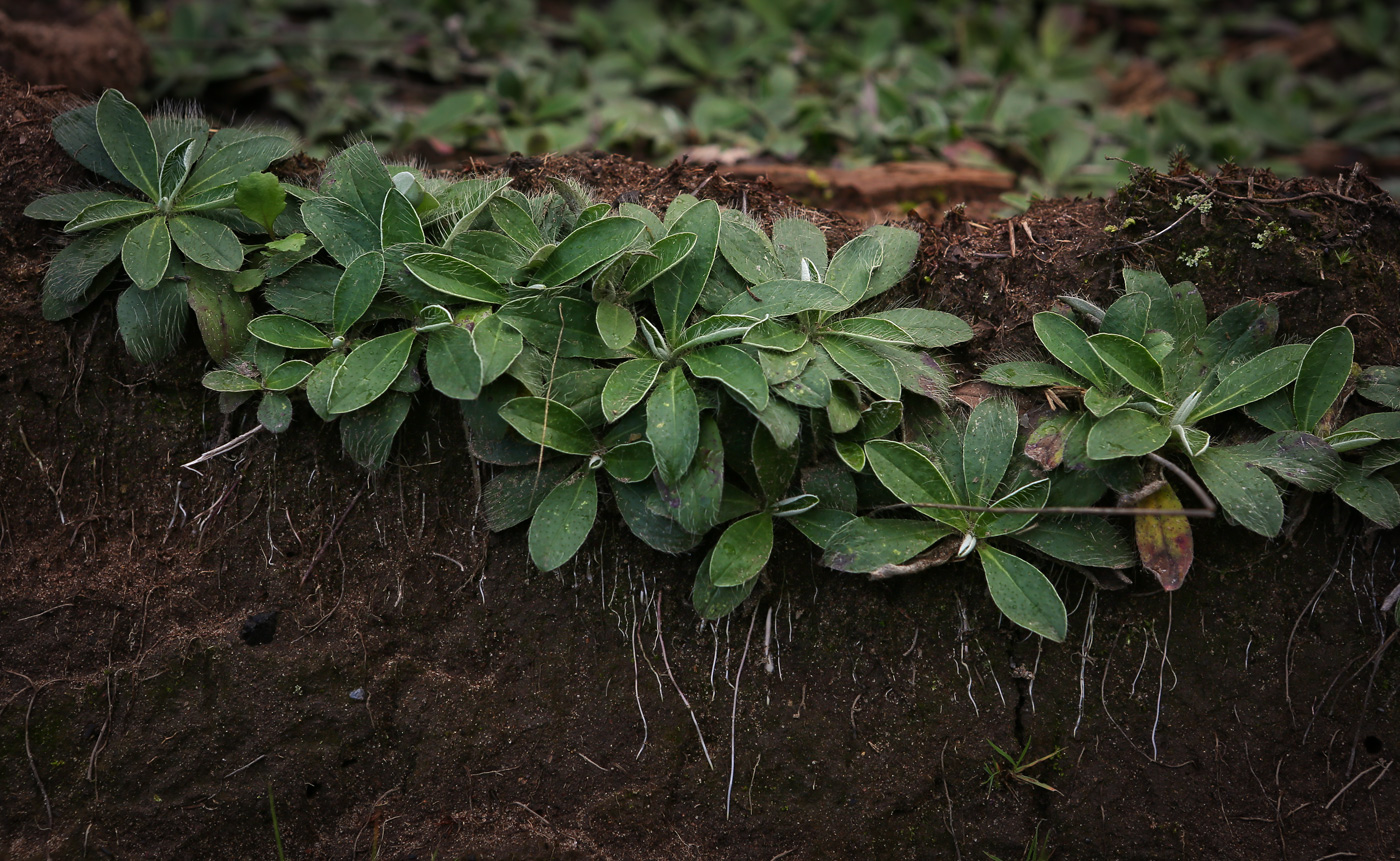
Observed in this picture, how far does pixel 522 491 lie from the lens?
6.03 ft

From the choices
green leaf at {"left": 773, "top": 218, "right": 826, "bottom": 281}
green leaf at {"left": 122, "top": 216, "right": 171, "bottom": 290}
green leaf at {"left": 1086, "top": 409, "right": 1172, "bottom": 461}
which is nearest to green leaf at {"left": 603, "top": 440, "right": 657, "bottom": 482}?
green leaf at {"left": 773, "top": 218, "right": 826, "bottom": 281}

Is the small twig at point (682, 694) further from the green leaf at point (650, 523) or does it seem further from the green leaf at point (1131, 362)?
the green leaf at point (1131, 362)

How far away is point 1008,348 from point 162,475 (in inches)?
76.3

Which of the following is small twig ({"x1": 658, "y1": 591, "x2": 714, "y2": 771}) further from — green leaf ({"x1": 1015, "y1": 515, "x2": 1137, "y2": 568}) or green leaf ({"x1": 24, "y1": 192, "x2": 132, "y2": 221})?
green leaf ({"x1": 24, "y1": 192, "x2": 132, "y2": 221})

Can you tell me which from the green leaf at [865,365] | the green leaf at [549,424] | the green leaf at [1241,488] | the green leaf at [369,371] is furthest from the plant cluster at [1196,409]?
the green leaf at [369,371]

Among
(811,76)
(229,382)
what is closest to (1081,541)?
(229,382)

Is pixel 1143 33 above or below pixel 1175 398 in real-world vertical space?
above

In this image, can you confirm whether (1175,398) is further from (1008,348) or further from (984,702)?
(984,702)

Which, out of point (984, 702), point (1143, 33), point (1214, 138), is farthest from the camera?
point (1143, 33)

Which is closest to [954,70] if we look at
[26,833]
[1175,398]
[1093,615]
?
[1175,398]

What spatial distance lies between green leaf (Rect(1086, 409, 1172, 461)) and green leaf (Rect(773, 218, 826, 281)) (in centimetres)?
67

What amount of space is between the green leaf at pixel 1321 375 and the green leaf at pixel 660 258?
131 centimetres

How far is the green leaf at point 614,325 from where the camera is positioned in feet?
5.83

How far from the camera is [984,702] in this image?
189cm
